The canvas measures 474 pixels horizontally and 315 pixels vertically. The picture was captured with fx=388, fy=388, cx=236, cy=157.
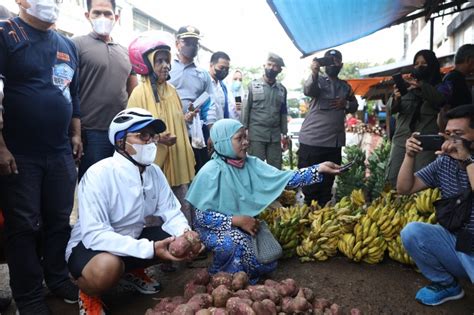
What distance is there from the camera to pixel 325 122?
496 cm

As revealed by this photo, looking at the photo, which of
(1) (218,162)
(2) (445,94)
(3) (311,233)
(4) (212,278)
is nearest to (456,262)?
(3) (311,233)

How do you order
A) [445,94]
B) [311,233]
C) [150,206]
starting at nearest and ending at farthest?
[150,206] < [311,233] < [445,94]

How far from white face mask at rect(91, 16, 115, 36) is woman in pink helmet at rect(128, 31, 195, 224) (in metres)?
0.26

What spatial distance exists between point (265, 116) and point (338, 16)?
160cm

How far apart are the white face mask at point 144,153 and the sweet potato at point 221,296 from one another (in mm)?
1020

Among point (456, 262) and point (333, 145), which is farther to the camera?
point (333, 145)

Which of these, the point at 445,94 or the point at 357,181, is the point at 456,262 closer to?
the point at 445,94

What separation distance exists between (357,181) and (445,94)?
6.17 ft

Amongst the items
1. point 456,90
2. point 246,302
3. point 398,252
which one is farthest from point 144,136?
point 456,90

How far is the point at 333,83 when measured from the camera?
197 inches

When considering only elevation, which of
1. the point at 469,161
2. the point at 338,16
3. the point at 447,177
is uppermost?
the point at 338,16

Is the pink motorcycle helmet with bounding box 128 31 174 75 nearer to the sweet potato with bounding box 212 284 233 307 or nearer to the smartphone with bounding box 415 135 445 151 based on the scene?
the sweet potato with bounding box 212 284 233 307

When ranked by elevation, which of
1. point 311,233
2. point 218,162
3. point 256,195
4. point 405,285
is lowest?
point 405,285

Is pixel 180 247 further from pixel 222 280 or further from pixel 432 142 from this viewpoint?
pixel 432 142
